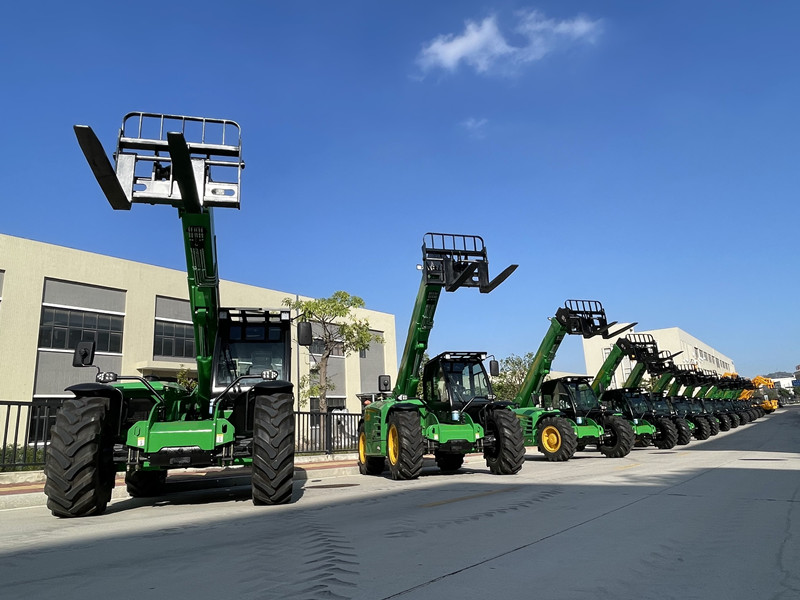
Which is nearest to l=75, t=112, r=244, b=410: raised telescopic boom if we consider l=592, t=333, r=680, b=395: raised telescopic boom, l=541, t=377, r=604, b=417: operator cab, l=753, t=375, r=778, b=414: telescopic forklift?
l=541, t=377, r=604, b=417: operator cab

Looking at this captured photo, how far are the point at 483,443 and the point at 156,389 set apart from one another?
282 inches

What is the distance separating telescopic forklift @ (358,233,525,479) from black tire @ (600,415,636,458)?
658 centimetres

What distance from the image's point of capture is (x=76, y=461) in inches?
279

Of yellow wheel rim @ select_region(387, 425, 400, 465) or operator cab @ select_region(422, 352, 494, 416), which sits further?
operator cab @ select_region(422, 352, 494, 416)

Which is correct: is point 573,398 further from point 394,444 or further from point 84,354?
point 84,354

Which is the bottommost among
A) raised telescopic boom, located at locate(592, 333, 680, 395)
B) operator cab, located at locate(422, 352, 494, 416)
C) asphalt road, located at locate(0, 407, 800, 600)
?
asphalt road, located at locate(0, 407, 800, 600)

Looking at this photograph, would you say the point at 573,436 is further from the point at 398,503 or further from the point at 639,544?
the point at 639,544

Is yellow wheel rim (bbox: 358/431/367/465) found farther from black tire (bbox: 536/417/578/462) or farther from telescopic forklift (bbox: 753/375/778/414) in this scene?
telescopic forklift (bbox: 753/375/778/414)

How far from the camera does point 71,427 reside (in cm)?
723

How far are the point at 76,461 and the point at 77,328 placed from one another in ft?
87.5

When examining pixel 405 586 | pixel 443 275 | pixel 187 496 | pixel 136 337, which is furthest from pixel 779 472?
pixel 136 337

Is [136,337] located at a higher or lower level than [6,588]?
higher

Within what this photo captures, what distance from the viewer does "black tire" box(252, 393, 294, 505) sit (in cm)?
764

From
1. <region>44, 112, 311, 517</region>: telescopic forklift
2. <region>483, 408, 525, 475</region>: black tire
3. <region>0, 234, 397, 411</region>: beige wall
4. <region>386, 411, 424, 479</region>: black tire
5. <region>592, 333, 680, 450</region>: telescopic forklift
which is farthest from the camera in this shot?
<region>0, 234, 397, 411</region>: beige wall
